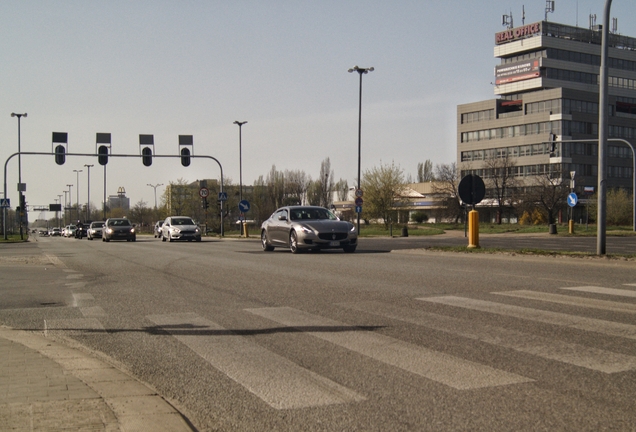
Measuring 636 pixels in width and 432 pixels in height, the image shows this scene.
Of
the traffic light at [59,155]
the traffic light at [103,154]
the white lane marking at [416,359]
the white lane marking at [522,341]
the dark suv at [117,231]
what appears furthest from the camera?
the traffic light at [103,154]

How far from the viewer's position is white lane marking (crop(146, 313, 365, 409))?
180 inches

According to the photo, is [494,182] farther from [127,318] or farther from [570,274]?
[127,318]

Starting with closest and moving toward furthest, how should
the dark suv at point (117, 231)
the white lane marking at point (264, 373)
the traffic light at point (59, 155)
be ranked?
the white lane marking at point (264, 373) < the dark suv at point (117, 231) < the traffic light at point (59, 155)

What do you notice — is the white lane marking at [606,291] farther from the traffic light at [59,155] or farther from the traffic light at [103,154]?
the traffic light at [59,155]

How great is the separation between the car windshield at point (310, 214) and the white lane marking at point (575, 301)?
13148 mm

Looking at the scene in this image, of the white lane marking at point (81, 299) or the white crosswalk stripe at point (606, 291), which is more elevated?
the white crosswalk stripe at point (606, 291)

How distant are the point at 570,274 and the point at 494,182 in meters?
82.0

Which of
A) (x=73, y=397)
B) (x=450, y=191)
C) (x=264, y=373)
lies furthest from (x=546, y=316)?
(x=450, y=191)

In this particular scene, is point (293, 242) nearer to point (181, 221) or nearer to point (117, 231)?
point (181, 221)

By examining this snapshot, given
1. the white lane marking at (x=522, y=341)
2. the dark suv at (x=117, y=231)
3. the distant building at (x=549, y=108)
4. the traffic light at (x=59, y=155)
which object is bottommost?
the dark suv at (x=117, y=231)

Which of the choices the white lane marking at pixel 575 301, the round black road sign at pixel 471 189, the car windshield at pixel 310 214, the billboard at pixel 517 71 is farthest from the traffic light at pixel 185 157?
the billboard at pixel 517 71

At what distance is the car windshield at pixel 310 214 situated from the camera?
890 inches

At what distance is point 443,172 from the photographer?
89188 millimetres

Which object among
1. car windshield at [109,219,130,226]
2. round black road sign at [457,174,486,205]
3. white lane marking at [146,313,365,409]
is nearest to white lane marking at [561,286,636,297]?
white lane marking at [146,313,365,409]
